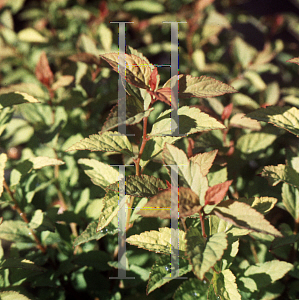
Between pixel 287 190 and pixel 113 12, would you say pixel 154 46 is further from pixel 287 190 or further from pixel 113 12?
pixel 287 190

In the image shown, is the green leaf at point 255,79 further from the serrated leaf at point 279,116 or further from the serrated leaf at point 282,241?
the serrated leaf at point 282,241

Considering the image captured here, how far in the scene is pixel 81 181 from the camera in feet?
4.10

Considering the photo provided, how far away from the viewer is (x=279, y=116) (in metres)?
0.83

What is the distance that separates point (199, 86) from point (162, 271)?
504 millimetres

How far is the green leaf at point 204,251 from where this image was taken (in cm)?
57

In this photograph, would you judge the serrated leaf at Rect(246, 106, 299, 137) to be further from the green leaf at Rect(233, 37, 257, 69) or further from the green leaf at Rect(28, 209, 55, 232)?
the green leaf at Rect(233, 37, 257, 69)

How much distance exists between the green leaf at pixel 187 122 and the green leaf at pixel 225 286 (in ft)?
1.25

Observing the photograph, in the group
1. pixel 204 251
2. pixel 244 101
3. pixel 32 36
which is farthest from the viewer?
pixel 32 36

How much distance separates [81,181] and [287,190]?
81 centimetres

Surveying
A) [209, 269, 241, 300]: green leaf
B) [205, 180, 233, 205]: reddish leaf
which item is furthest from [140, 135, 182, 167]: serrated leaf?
[209, 269, 241, 300]: green leaf

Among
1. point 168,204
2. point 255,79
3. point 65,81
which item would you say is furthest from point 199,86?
point 255,79

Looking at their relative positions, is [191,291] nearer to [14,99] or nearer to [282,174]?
[282,174]

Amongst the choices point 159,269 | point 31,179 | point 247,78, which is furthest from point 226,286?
point 247,78

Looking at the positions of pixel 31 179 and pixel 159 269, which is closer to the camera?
pixel 159 269
